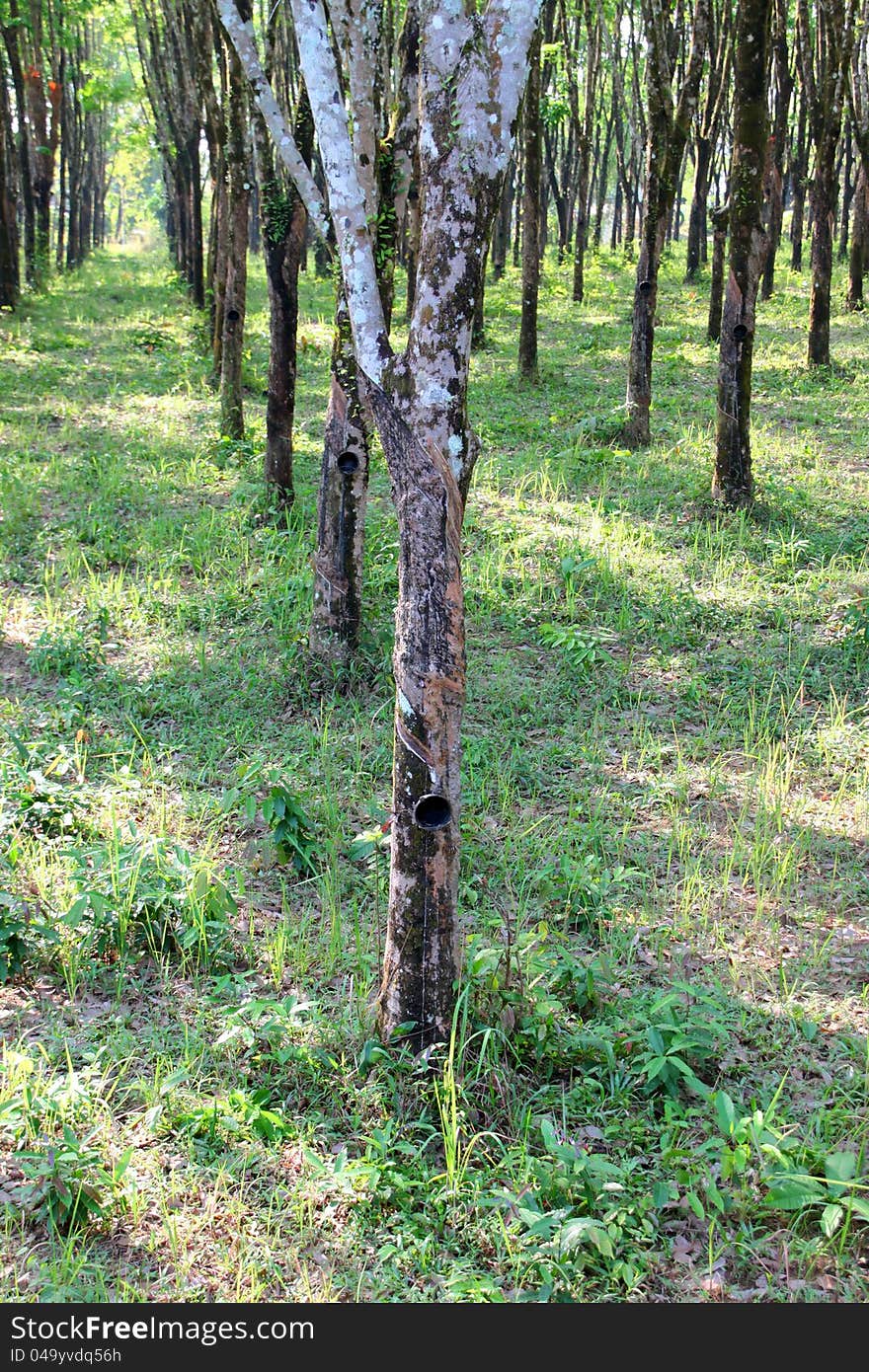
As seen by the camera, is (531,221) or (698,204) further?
(698,204)

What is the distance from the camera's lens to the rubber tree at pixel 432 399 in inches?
123

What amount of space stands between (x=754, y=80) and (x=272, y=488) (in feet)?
15.9

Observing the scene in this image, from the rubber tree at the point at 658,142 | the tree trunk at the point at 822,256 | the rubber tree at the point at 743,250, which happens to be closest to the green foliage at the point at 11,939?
the rubber tree at the point at 743,250

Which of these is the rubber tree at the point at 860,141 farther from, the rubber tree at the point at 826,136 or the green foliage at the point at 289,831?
the green foliage at the point at 289,831

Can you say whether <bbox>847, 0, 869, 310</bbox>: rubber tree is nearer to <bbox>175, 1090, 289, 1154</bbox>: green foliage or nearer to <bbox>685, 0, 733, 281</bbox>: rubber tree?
<bbox>685, 0, 733, 281</bbox>: rubber tree

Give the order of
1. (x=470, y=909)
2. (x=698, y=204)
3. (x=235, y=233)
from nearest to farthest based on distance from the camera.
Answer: (x=470, y=909)
(x=235, y=233)
(x=698, y=204)

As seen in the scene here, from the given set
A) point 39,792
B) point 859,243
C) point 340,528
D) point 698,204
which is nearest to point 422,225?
point 39,792

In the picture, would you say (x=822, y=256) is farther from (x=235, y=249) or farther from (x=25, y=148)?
(x=25, y=148)

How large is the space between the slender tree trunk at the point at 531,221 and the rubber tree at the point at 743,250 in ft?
15.7

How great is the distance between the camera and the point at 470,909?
15.2 ft

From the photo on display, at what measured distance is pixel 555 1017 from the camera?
12.6 feet

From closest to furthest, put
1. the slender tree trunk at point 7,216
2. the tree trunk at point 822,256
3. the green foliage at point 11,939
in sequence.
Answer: the green foliage at point 11,939 < the tree trunk at point 822,256 < the slender tree trunk at point 7,216

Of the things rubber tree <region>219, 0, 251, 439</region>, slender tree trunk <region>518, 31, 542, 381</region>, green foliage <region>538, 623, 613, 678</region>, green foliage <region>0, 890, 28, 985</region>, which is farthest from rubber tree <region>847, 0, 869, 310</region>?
green foliage <region>0, 890, 28, 985</region>

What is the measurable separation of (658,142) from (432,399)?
8870mm
